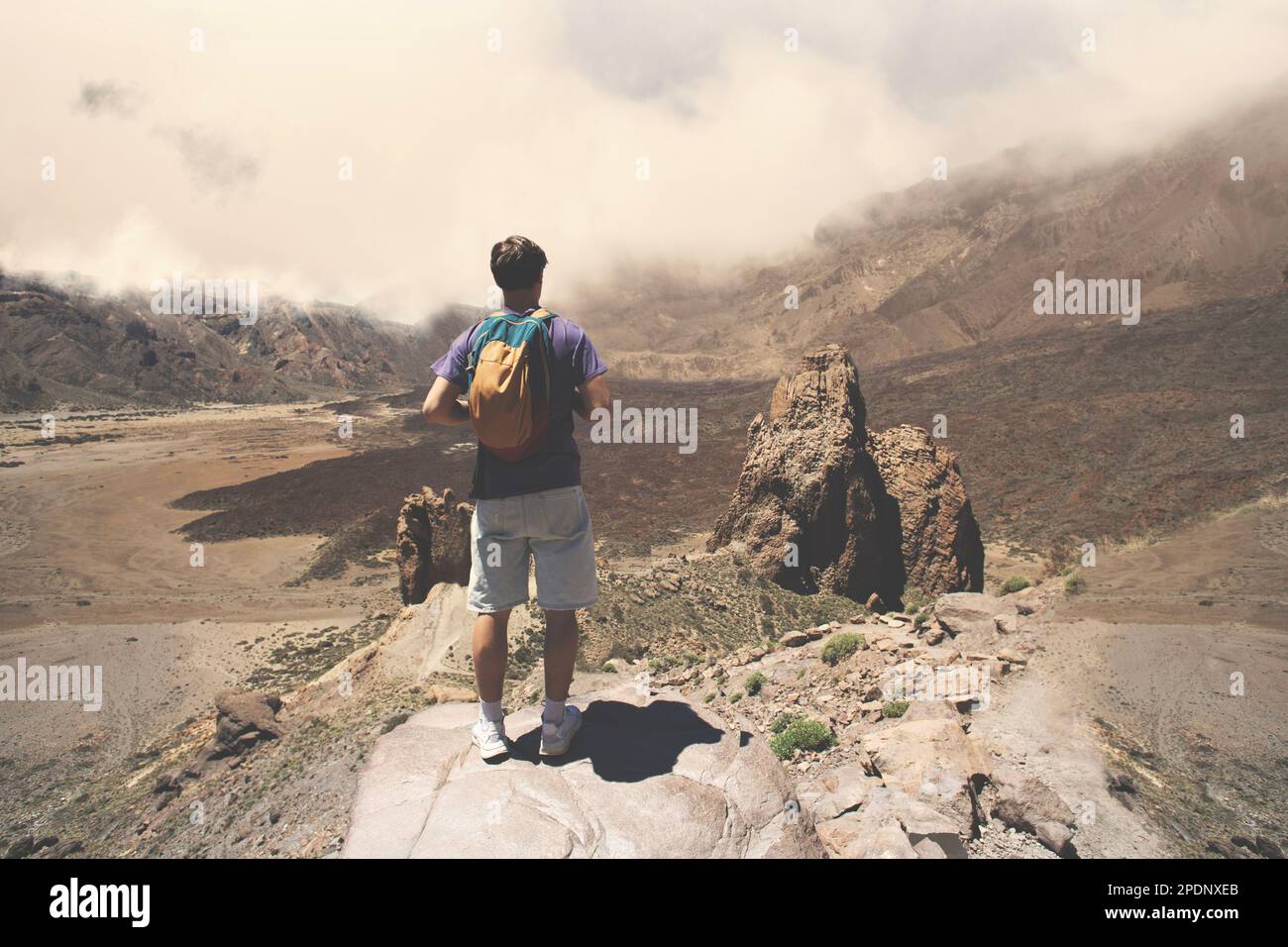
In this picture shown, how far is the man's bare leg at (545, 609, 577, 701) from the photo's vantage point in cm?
385

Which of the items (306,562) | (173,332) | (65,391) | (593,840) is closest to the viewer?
(593,840)

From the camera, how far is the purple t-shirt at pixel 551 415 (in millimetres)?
3557

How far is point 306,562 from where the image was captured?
23297 millimetres

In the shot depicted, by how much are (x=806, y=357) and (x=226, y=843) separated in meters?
13.2

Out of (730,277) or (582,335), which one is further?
(730,277)

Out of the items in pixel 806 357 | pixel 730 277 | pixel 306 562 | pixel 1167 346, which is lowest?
pixel 306 562

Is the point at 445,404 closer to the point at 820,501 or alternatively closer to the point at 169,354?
the point at 820,501

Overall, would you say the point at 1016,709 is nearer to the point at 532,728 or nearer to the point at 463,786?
the point at 532,728

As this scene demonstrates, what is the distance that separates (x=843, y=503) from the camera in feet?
45.7

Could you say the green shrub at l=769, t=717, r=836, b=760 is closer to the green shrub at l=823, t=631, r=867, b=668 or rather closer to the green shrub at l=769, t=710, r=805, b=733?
the green shrub at l=769, t=710, r=805, b=733

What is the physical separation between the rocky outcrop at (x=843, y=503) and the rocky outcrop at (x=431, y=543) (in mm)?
5340

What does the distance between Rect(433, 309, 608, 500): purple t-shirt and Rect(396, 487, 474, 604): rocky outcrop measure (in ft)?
34.7

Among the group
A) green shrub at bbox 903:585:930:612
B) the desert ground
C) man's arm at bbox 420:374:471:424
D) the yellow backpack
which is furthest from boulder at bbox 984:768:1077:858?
green shrub at bbox 903:585:930:612

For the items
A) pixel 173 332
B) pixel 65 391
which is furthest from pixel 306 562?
pixel 173 332
